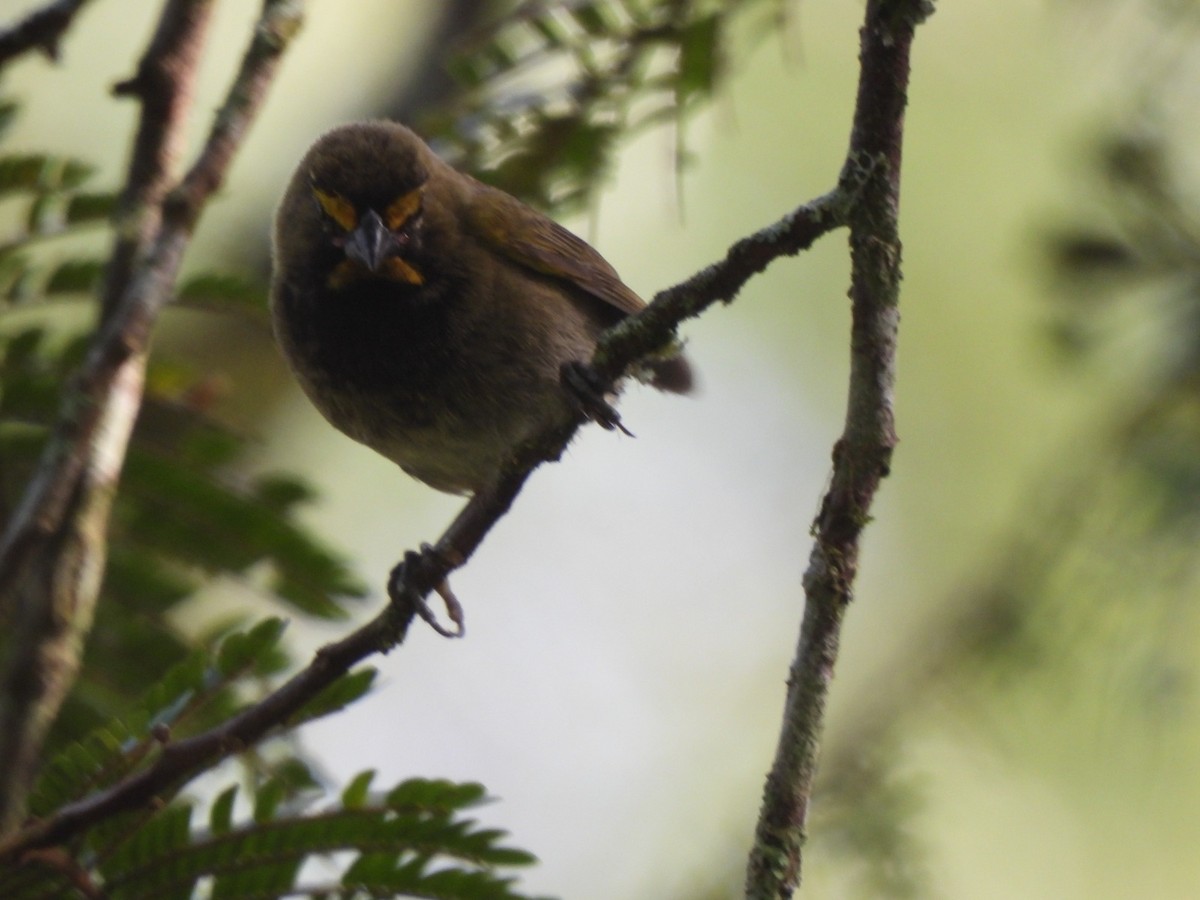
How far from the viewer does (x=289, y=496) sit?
14.1 feet

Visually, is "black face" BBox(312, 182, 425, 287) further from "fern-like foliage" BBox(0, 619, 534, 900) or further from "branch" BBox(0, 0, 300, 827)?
"fern-like foliage" BBox(0, 619, 534, 900)

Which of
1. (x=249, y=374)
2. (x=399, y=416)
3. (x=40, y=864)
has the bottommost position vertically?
(x=40, y=864)

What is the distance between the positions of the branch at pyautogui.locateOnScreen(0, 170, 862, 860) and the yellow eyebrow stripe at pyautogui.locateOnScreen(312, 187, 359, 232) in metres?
1.27

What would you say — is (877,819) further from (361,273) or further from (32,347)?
(32,347)

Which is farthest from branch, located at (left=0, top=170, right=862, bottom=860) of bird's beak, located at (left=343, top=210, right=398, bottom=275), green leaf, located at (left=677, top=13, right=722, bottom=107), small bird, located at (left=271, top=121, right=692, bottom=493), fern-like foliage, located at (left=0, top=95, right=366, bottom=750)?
green leaf, located at (left=677, top=13, right=722, bottom=107)

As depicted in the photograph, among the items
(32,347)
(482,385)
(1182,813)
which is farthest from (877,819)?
(1182,813)

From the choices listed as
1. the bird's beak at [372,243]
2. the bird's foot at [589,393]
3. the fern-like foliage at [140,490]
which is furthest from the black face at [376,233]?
the bird's foot at [589,393]

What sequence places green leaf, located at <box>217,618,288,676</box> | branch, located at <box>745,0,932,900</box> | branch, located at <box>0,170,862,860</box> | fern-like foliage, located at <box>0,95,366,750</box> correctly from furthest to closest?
1. fern-like foliage, located at <box>0,95,366,750</box>
2. green leaf, located at <box>217,618,288,676</box>
3. branch, located at <box>0,170,862,860</box>
4. branch, located at <box>745,0,932,900</box>

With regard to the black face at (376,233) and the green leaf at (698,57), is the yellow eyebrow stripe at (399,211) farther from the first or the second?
the green leaf at (698,57)

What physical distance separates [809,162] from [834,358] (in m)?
1.24

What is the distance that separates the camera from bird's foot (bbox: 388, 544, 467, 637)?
3.12 meters

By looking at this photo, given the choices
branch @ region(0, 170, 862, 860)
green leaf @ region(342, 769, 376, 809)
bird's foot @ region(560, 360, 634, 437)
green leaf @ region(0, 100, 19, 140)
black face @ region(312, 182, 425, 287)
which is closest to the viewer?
branch @ region(0, 170, 862, 860)

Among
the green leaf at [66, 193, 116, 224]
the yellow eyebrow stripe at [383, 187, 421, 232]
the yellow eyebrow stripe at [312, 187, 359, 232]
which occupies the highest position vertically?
the yellow eyebrow stripe at [383, 187, 421, 232]

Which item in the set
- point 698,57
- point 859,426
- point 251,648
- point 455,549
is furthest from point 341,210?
point 859,426
